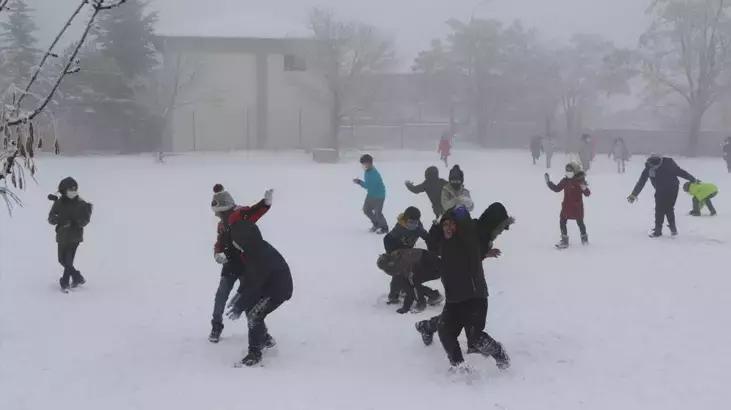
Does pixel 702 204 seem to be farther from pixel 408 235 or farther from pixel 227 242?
pixel 227 242

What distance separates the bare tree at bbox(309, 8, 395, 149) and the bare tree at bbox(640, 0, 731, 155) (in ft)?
56.1

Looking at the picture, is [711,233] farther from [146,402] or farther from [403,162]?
[403,162]

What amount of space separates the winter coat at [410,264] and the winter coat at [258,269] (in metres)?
1.62

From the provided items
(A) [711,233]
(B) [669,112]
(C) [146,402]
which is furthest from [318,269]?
(B) [669,112]

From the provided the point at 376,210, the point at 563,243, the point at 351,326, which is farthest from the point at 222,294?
the point at 376,210

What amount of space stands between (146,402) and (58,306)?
3695mm

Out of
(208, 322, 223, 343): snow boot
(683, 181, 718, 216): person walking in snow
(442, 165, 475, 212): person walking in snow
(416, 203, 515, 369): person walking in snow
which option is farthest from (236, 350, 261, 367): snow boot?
(683, 181, 718, 216): person walking in snow

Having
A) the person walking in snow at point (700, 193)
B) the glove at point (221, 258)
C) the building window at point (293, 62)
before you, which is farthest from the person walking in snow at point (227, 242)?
the building window at point (293, 62)

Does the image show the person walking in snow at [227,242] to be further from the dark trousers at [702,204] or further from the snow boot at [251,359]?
the dark trousers at [702,204]

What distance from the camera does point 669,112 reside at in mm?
60406

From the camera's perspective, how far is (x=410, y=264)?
7938 millimetres

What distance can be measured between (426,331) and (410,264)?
3.90ft

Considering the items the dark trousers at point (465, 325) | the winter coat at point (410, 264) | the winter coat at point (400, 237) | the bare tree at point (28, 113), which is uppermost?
the bare tree at point (28, 113)

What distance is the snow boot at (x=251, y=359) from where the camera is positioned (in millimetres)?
6614
